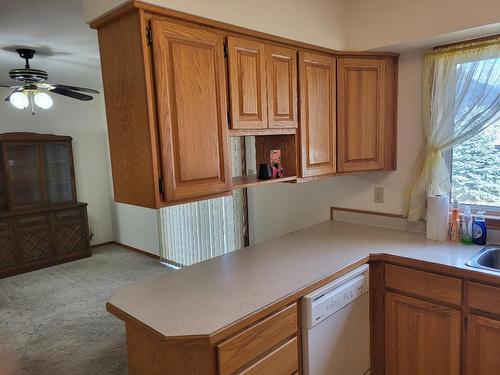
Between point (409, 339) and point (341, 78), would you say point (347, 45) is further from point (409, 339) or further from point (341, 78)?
point (409, 339)

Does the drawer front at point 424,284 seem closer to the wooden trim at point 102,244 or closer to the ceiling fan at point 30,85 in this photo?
the ceiling fan at point 30,85

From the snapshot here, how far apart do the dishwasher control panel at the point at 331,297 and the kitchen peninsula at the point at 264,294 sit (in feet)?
0.16

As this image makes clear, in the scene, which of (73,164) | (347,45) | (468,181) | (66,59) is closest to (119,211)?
(73,164)

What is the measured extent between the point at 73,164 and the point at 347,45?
461 centimetres

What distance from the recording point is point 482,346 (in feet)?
5.79

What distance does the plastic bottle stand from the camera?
7.21 ft

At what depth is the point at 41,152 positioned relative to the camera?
16.9 feet

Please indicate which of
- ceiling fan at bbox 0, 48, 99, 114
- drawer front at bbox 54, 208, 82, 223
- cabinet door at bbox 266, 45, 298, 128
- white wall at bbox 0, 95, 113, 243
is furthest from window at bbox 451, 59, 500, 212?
white wall at bbox 0, 95, 113, 243

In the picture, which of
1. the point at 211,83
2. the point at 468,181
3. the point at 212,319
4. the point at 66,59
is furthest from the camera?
the point at 66,59

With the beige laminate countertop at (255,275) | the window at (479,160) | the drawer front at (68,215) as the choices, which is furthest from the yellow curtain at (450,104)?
the drawer front at (68,215)

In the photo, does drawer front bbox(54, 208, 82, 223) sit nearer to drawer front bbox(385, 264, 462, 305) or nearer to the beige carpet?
the beige carpet

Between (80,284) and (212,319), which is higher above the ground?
(212,319)

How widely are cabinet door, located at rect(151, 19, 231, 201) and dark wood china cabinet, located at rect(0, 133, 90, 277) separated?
4.28 m

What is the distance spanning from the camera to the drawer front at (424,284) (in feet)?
6.01
